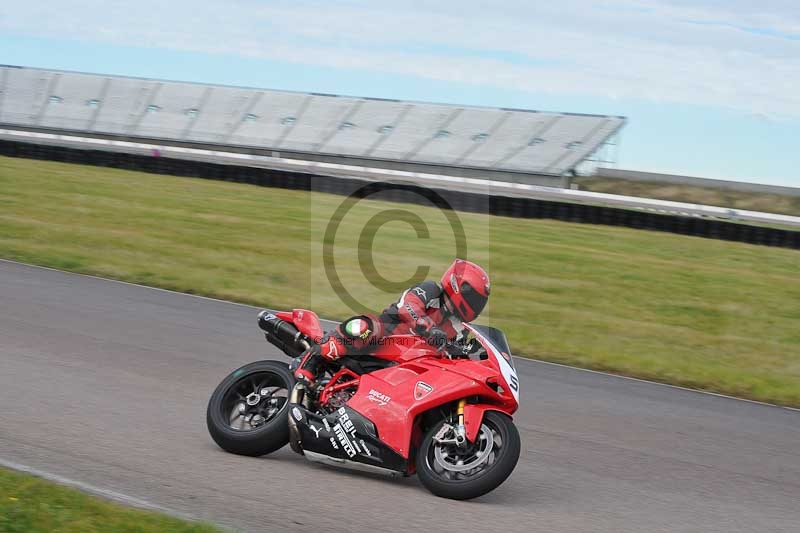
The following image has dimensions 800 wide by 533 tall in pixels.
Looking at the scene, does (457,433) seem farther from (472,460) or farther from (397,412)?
(397,412)

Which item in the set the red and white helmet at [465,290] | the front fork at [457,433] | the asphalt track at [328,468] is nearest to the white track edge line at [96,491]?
the asphalt track at [328,468]

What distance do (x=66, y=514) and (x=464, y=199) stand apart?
17260 millimetres

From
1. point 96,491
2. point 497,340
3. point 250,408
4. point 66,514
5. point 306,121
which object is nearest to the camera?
point 66,514

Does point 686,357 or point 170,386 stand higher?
point 170,386

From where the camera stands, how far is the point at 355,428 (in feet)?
19.4

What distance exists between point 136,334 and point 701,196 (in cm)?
3326

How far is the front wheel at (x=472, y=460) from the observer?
545 cm

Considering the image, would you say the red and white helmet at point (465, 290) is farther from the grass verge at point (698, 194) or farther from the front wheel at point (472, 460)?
the grass verge at point (698, 194)

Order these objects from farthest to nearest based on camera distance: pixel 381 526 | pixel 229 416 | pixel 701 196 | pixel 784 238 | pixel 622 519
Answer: pixel 701 196 < pixel 784 238 < pixel 229 416 < pixel 622 519 < pixel 381 526

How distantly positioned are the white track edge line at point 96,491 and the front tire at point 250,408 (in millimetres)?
1189

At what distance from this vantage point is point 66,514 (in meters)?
4.45

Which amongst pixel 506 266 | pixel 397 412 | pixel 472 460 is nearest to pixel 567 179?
pixel 506 266

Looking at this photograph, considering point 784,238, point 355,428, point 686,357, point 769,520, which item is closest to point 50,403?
point 355,428

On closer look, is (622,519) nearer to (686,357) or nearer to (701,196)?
(686,357)
